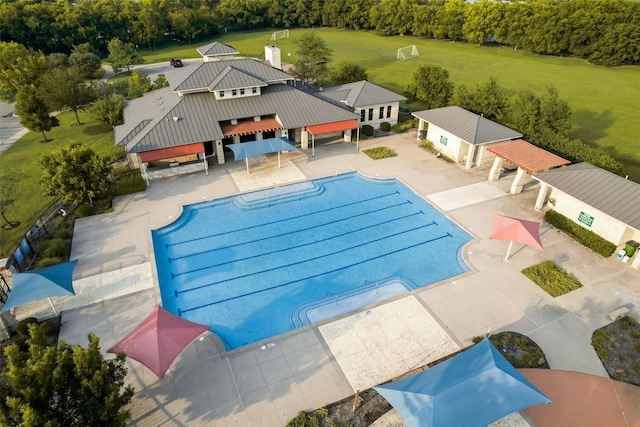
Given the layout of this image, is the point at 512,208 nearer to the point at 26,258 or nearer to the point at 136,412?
the point at 136,412

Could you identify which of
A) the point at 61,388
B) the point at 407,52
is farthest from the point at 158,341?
the point at 407,52

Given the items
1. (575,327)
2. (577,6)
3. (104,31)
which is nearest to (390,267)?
(575,327)

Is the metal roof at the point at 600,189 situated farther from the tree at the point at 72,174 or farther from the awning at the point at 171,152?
the tree at the point at 72,174

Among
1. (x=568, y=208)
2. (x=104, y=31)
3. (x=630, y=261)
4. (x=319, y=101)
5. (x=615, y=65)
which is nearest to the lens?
(x=630, y=261)

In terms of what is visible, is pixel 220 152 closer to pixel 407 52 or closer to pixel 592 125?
pixel 592 125

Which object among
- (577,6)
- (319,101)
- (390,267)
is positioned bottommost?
(390,267)

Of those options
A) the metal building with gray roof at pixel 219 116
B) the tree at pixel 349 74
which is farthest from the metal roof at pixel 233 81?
the tree at pixel 349 74
